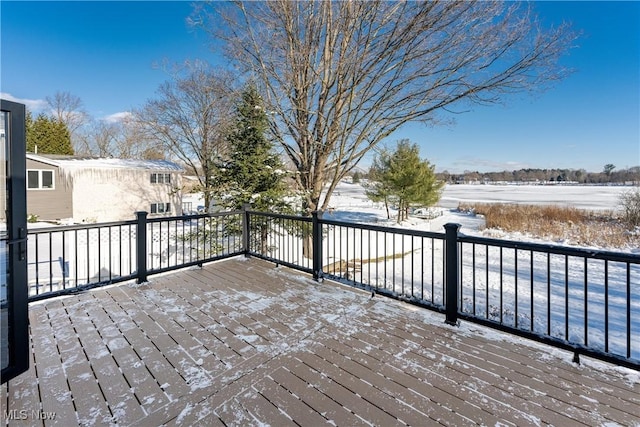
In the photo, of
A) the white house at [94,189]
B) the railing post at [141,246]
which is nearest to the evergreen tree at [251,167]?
the railing post at [141,246]

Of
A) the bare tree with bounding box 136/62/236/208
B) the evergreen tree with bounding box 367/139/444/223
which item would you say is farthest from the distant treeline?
the bare tree with bounding box 136/62/236/208

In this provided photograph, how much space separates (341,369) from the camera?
83.9 inches

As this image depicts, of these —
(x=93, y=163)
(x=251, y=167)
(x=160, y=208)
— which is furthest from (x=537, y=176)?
(x=93, y=163)

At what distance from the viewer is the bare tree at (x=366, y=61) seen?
646cm

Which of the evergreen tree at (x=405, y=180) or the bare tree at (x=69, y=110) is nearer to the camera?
the evergreen tree at (x=405, y=180)

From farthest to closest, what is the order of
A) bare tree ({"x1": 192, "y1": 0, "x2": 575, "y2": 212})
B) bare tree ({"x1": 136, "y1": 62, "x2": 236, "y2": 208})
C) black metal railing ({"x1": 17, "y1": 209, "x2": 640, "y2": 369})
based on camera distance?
1. bare tree ({"x1": 136, "y1": 62, "x2": 236, "y2": 208})
2. bare tree ({"x1": 192, "y1": 0, "x2": 575, "y2": 212})
3. black metal railing ({"x1": 17, "y1": 209, "x2": 640, "y2": 369})

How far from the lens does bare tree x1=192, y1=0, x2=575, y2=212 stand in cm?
646

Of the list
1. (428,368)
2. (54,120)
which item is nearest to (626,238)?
(428,368)

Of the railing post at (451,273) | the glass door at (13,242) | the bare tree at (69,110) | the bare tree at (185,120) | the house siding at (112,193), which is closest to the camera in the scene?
the glass door at (13,242)

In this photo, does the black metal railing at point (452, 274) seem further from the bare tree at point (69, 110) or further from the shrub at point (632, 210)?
the bare tree at point (69, 110)

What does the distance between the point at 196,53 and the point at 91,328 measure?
31.5 feet

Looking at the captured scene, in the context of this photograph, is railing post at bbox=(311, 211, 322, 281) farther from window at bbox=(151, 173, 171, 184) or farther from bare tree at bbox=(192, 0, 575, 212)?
window at bbox=(151, 173, 171, 184)

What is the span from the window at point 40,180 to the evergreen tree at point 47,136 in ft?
31.0

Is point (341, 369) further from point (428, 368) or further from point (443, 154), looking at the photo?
point (443, 154)
